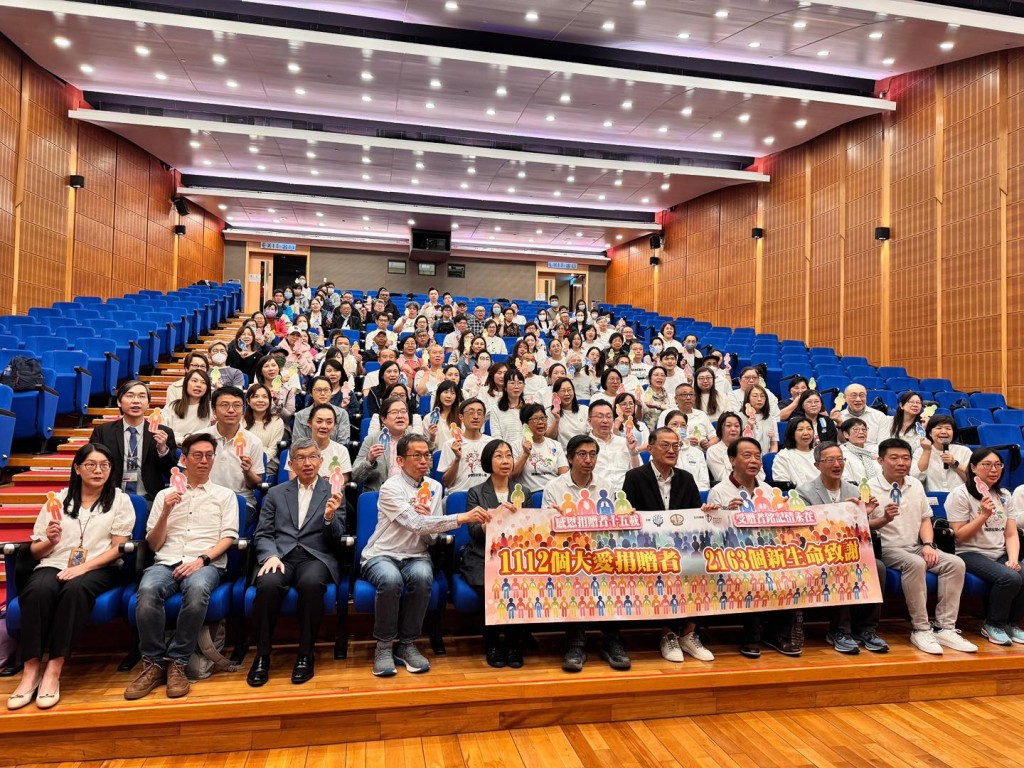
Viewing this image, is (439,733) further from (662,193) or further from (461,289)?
(461,289)

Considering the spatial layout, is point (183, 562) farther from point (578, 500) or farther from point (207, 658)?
point (578, 500)

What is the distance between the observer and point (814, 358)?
25.3ft

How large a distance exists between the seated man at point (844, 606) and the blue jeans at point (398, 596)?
179 cm

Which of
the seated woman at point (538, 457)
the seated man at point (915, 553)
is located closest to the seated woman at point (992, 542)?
the seated man at point (915, 553)

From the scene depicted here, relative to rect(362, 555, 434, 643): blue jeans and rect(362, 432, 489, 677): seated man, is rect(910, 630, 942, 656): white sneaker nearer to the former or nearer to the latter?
rect(362, 432, 489, 677): seated man

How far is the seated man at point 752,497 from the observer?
105 inches

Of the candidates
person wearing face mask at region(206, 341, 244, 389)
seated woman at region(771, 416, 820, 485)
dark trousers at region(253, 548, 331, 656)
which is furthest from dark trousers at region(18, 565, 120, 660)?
seated woman at region(771, 416, 820, 485)

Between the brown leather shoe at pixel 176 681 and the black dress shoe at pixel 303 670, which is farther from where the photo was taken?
the black dress shoe at pixel 303 670

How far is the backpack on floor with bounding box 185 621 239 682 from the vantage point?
230 cm

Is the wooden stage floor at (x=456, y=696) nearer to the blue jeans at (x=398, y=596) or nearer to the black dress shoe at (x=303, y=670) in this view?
the black dress shoe at (x=303, y=670)

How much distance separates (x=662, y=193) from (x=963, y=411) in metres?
7.44

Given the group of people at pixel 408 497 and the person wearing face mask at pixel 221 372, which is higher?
the person wearing face mask at pixel 221 372

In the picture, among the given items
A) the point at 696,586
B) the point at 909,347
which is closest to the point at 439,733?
the point at 696,586

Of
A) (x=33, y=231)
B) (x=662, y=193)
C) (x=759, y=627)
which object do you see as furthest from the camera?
(x=662, y=193)
